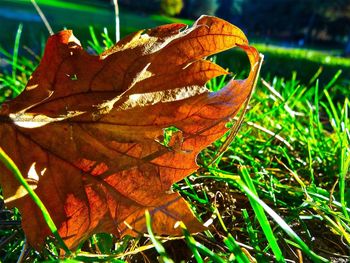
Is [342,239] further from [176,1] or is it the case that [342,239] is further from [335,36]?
[335,36]

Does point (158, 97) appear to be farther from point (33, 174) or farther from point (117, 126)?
point (33, 174)

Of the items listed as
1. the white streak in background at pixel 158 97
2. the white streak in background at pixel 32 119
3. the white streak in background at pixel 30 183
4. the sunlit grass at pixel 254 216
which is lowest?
the sunlit grass at pixel 254 216

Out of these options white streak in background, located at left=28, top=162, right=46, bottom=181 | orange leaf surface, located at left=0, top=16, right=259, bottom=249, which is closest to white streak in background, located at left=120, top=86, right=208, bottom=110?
orange leaf surface, located at left=0, top=16, right=259, bottom=249

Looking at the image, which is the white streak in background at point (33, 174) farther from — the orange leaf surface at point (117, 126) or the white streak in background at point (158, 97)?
the white streak in background at point (158, 97)

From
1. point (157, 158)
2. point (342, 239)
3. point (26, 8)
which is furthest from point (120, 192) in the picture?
point (26, 8)

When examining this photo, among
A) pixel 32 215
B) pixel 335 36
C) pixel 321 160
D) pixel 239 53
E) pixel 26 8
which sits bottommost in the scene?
pixel 335 36

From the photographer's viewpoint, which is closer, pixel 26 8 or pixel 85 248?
pixel 85 248

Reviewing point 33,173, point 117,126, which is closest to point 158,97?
point 117,126

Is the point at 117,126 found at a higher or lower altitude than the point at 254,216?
higher

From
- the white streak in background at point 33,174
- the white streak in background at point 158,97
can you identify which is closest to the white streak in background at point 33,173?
the white streak in background at point 33,174
